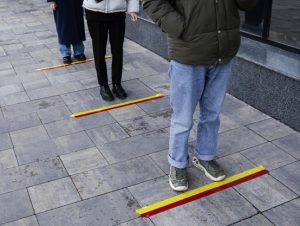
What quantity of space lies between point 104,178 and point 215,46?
1.60m

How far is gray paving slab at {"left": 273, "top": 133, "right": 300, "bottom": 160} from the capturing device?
3.93 metres

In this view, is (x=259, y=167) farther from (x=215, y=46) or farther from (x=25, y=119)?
(x=25, y=119)

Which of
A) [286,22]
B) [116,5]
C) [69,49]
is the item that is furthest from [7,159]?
[286,22]

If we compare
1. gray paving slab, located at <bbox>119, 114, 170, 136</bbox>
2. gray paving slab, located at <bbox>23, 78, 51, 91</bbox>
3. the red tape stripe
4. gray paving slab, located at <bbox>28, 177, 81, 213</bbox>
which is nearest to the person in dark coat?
gray paving slab, located at <bbox>23, 78, 51, 91</bbox>

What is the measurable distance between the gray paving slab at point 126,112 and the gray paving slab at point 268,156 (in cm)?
146

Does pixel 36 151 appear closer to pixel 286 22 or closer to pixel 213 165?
pixel 213 165

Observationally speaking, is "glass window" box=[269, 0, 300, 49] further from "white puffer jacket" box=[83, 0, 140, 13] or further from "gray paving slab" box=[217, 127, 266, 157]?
"white puffer jacket" box=[83, 0, 140, 13]

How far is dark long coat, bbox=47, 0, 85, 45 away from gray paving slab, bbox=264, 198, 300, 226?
4.47 metres

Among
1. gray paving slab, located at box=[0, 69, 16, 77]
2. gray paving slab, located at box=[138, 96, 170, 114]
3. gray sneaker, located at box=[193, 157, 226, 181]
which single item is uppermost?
gray sneaker, located at box=[193, 157, 226, 181]

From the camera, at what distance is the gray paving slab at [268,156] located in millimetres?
3768

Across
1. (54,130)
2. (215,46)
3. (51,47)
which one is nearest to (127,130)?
(54,130)

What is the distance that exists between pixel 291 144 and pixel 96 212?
7.02ft

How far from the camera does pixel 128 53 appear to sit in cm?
715

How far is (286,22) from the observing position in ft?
18.4
